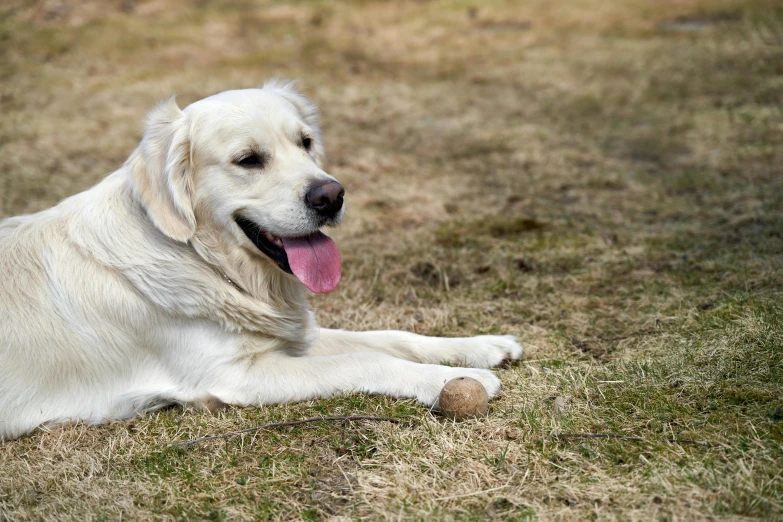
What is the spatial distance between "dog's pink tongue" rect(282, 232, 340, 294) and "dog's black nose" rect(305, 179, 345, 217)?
194 millimetres

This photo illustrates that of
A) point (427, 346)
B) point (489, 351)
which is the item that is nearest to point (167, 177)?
point (427, 346)

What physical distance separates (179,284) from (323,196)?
780 mm

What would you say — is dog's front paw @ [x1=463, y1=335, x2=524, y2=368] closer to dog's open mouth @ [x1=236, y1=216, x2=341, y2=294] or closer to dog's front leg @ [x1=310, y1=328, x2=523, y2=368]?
dog's front leg @ [x1=310, y1=328, x2=523, y2=368]

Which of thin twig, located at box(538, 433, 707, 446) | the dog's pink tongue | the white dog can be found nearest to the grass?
thin twig, located at box(538, 433, 707, 446)

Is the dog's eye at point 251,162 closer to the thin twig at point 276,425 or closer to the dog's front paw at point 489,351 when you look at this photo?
the thin twig at point 276,425

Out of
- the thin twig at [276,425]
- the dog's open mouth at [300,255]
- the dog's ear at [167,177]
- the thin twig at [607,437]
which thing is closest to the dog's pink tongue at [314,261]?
the dog's open mouth at [300,255]

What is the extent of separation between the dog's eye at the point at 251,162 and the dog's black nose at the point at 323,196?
11.6 inches

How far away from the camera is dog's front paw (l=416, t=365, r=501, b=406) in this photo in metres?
3.10

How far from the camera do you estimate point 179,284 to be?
323 cm

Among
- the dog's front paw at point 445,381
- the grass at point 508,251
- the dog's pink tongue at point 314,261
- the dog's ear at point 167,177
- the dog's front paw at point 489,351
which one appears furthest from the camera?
the dog's front paw at point 489,351

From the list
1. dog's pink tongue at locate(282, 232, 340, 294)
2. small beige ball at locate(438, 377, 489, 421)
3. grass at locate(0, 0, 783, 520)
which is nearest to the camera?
grass at locate(0, 0, 783, 520)

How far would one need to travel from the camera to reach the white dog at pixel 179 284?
3.17 meters

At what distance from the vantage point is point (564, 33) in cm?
1263

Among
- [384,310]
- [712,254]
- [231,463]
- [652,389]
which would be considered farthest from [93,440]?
[712,254]
